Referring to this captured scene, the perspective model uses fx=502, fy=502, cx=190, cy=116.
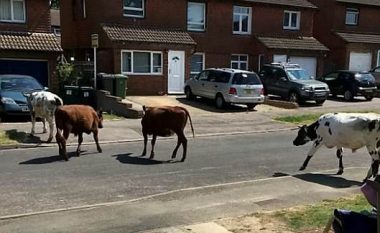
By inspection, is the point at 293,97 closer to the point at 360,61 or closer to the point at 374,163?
the point at 360,61

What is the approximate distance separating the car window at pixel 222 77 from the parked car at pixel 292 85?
184 inches

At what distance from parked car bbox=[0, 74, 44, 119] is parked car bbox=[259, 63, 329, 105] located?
13488 mm

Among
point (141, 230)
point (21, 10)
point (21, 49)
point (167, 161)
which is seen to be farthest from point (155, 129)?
point (21, 10)

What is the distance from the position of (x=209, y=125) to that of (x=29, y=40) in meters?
10.9

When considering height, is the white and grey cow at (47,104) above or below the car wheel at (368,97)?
above

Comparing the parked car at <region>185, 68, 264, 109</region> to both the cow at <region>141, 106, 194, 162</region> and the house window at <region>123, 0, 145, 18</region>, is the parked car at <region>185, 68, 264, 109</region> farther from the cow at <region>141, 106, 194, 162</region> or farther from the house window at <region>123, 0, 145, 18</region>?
the cow at <region>141, 106, 194, 162</region>

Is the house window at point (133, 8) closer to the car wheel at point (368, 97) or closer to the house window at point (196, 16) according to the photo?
the house window at point (196, 16)

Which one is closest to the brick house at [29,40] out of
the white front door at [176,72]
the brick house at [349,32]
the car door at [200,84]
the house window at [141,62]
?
the house window at [141,62]

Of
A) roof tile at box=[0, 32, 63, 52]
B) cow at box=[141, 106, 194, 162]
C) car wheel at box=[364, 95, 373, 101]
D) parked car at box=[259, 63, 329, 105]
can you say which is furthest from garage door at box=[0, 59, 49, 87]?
car wheel at box=[364, 95, 373, 101]

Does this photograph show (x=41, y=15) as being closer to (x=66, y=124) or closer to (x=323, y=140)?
(x=66, y=124)

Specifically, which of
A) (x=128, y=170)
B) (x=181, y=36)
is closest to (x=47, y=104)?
(x=128, y=170)

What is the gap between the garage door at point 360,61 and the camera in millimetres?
37438

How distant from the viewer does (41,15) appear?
82.9ft

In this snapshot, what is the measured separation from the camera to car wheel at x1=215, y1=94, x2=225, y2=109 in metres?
24.0
